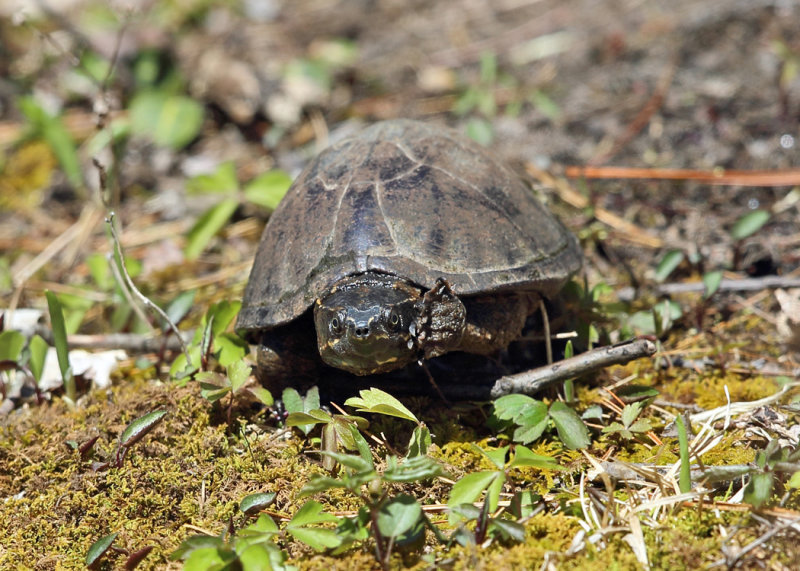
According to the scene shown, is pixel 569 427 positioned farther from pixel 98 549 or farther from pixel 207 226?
pixel 207 226

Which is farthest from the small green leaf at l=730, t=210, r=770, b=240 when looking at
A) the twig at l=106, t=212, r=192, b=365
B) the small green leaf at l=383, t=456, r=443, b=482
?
the twig at l=106, t=212, r=192, b=365

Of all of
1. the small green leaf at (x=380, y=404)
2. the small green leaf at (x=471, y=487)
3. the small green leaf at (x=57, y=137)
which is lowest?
the small green leaf at (x=471, y=487)

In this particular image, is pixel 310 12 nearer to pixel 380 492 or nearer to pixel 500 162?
pixel 500 162

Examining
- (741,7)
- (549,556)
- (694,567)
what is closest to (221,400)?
(549,556)

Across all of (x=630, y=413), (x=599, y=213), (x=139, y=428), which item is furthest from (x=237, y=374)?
(x=599, y=213)

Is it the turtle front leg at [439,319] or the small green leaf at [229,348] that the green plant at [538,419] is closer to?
the turtle front leg at [439,319]

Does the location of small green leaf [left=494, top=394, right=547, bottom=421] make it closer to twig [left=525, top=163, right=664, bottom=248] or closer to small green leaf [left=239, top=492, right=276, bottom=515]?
small green leaf [left=239, top=492, right=276, bottom=515]

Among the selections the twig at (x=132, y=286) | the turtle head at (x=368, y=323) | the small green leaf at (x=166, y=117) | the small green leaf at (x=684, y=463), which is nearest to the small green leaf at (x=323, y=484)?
the turtle head at (x=368, y=323)
